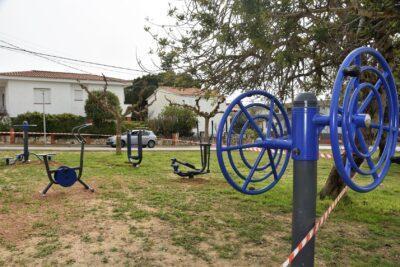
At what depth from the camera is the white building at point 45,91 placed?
31.5m

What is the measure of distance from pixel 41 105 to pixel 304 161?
1270 inches

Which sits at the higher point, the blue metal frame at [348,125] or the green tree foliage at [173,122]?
the green tree foliage at [173,122]

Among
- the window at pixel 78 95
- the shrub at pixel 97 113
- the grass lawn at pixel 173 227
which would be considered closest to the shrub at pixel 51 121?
the shrub at pixel 97 113

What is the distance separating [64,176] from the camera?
297 inches

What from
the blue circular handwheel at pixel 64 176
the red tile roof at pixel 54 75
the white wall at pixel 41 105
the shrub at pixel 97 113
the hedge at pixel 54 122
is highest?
the red tile roof at pixel 54 75

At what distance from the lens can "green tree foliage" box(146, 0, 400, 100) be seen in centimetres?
511

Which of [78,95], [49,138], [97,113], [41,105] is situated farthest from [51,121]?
[78,95]

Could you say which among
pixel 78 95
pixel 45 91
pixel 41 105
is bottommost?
pixel 41 105

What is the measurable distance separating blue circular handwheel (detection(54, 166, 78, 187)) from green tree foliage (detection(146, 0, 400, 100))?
110 inches

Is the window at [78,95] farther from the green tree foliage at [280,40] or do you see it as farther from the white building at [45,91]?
the green tree foliage at [280,40]

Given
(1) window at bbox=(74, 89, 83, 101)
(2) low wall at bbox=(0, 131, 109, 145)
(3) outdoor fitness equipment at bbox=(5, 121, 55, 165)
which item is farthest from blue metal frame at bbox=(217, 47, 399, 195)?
(1) window at bbox=(74, 89, 83, 101)

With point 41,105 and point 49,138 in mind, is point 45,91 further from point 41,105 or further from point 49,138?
point 49,138

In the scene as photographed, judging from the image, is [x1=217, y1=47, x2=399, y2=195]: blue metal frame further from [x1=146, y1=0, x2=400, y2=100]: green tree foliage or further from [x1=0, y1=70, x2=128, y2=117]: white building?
[x1=0, y1=70, x2=128, y2=117]: white building

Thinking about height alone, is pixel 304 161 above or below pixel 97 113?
below
